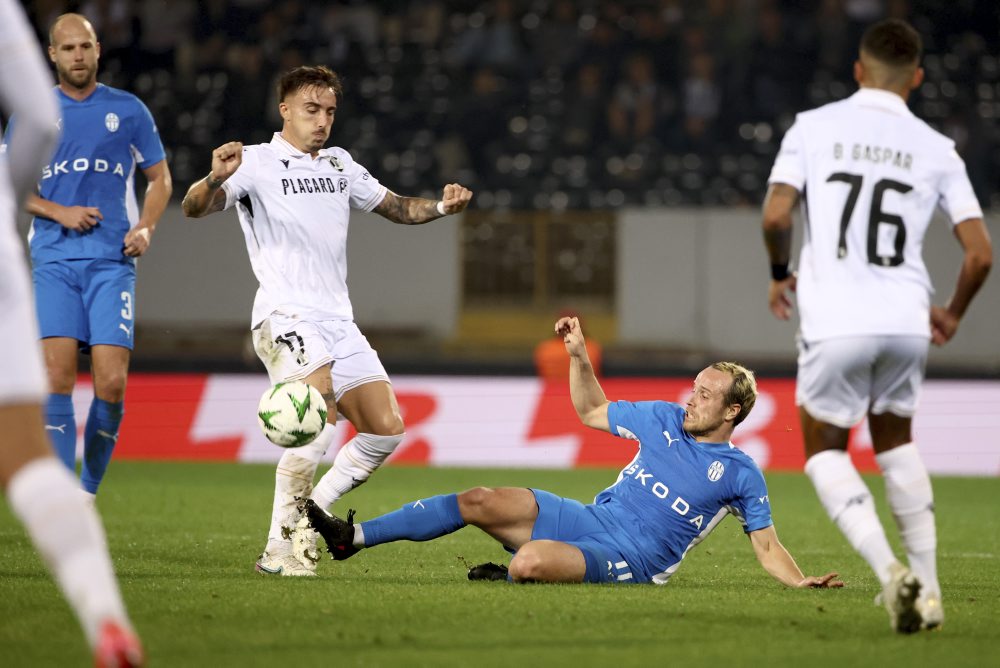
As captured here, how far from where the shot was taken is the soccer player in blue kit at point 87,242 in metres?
6.72

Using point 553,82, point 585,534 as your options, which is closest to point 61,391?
point 585,534

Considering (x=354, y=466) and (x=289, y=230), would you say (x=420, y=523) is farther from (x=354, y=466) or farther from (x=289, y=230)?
(x=289, y=230)

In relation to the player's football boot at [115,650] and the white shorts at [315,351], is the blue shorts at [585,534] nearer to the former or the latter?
the white shorts at [315,351]

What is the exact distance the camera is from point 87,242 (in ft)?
22.6

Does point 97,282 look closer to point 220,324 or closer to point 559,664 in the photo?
point 559,664

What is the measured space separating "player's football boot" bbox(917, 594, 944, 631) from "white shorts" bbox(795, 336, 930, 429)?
0.66 meters

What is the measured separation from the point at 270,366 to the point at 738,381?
2.15 metres

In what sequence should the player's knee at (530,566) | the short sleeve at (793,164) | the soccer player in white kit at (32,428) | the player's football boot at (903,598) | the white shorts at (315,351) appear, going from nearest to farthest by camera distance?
the soccer player in white kit at (32,428), the player's football boot at (903,598), the short sleeve at (793,164), the player's knee at (530,566), the white shorts at (315,351)

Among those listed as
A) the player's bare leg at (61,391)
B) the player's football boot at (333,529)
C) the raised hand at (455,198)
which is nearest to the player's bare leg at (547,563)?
the player's football boot at (333,529)

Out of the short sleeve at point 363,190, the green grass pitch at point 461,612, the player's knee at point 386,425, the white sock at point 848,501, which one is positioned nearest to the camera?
the green grass pitch at point 461,612

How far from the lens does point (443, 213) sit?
6.70 metres

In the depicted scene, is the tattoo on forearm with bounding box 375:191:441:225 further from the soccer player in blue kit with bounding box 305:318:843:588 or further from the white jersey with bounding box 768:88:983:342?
the white jersey with bounding box 768:88:983:342

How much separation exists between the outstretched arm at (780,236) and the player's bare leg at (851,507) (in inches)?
17.1

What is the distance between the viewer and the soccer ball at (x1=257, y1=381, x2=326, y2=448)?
5.89 meters
